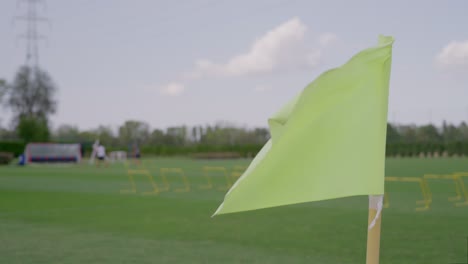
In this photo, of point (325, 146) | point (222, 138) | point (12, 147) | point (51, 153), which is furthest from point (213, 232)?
point (222, 138)

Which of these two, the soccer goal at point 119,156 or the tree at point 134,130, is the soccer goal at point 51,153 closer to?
the soccer goal at point 119,156

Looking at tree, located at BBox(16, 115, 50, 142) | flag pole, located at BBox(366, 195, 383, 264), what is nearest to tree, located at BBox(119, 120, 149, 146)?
tree, located at BBox(16, 115, 50, 142)

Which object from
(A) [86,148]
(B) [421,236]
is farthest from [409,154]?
(B) [421,236]

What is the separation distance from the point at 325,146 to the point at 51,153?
46876mm

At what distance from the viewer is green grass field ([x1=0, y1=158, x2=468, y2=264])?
26.6ft

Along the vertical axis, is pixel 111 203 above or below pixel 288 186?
below

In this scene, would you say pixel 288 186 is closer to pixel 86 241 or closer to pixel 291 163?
pixel 291 163

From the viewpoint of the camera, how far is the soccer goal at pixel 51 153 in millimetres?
46031

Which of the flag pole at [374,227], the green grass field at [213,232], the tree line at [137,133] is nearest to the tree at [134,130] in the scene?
the tree line at [137,133]

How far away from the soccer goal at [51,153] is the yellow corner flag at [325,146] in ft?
150

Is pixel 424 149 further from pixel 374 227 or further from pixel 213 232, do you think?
pixel 374 227

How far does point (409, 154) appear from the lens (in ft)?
194

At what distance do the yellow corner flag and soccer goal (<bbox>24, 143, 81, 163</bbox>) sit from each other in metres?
45.7

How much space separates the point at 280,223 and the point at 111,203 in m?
6.17
